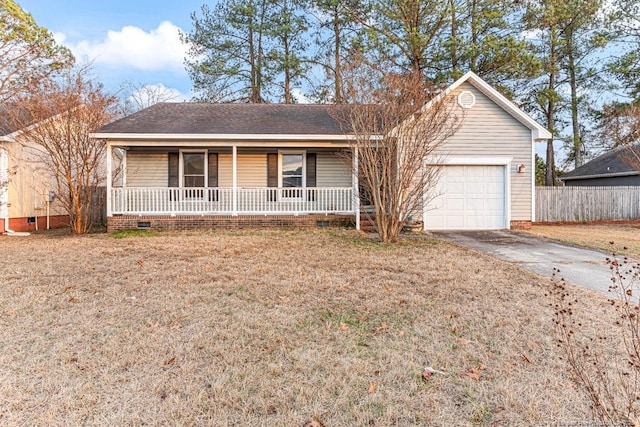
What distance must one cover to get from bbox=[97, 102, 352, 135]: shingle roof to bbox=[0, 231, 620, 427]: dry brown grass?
5.93 metres

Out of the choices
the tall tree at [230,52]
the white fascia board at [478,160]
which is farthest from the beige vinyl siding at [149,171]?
the tall tree at [230,52]

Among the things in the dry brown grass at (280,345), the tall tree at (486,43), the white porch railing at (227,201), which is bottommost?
the dry brown grass at (280,345)

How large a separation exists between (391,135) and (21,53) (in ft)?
43.1

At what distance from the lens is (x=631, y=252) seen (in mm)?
7961

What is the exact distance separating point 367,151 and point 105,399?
6.88 m

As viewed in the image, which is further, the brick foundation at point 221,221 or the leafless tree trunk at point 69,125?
the brick foundation at point 221,221

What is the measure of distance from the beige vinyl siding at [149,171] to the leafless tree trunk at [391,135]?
7501 mm

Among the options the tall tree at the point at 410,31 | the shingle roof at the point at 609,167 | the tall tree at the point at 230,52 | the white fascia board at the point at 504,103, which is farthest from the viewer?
the tall tree at the point at 230,52

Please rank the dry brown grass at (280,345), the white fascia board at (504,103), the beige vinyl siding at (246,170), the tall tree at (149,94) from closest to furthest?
1. the dry brown grass at (280,345)
2. the white fascia board at (504,103)
3. the beige vinyl siding at (246,170)
4. the tall tree at (149,94)

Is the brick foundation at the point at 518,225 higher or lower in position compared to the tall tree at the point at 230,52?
lower

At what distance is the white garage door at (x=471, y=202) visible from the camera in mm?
11578

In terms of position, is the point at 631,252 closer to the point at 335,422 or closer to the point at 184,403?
the point at 335,422

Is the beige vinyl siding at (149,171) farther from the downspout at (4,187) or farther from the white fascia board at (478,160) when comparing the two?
the white fascia board at (478,160)

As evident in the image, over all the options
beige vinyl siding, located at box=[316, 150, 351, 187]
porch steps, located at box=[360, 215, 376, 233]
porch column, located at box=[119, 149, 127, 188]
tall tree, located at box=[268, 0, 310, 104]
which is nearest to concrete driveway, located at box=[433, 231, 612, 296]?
porch steps, located at box=[360, 215, 376, 233]
